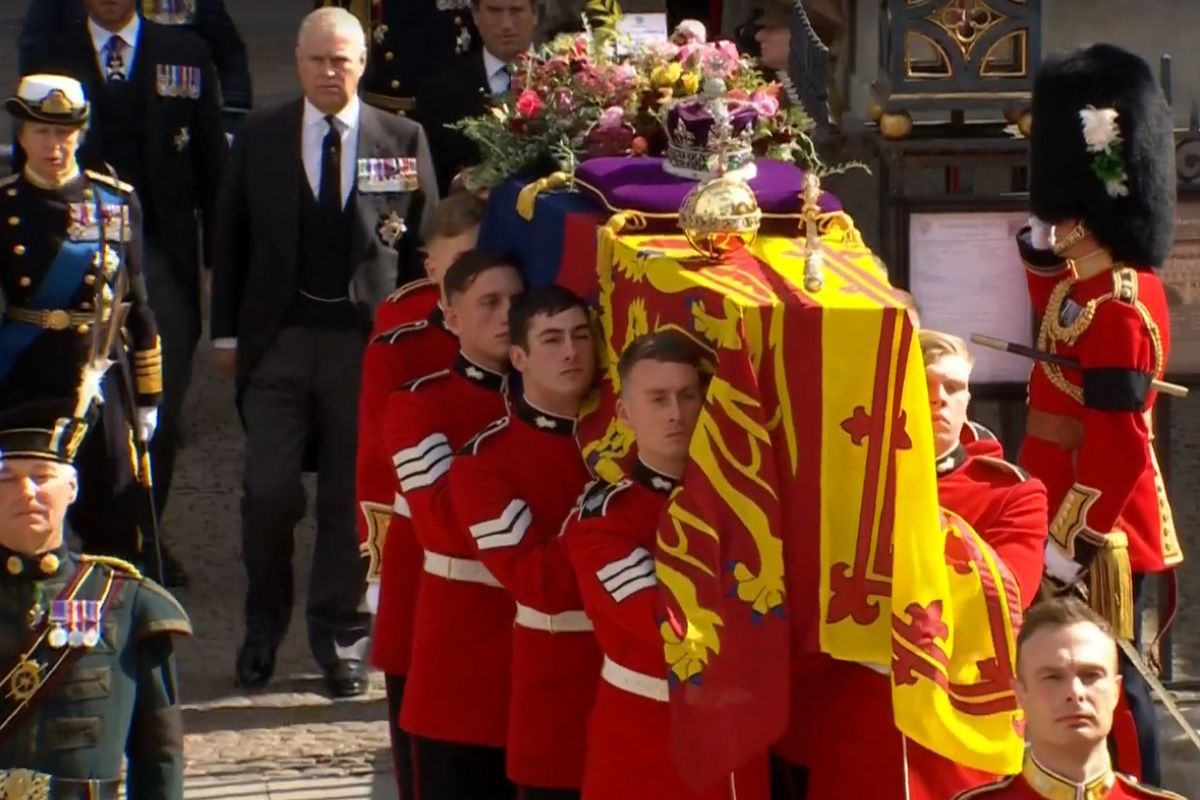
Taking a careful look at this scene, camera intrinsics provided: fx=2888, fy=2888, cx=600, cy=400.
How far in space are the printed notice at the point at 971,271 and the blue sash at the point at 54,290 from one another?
2.50 m

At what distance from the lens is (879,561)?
5.46 meters

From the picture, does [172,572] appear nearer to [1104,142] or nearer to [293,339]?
[293,339]

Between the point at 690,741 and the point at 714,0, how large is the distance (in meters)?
7.28

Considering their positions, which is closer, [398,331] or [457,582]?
[457,582]

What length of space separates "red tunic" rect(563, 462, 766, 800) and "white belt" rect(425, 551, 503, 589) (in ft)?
2.58

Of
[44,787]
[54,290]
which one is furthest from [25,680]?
[54,290]

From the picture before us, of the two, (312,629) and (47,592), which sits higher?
(47,592)

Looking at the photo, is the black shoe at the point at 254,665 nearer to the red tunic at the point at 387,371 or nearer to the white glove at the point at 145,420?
the white glove at the point at 145,420

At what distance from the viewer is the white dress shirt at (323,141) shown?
8719 millimetres

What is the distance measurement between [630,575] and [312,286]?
3269 mm

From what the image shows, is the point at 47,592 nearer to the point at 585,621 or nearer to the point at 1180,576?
the point at 585,621

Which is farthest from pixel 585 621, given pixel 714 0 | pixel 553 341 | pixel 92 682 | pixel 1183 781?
pixel 714 0

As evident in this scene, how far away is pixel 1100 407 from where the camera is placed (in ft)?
23.3

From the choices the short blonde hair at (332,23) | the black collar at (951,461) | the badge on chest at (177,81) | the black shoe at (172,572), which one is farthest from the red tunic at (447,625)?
the badge on chest at (177,81)
